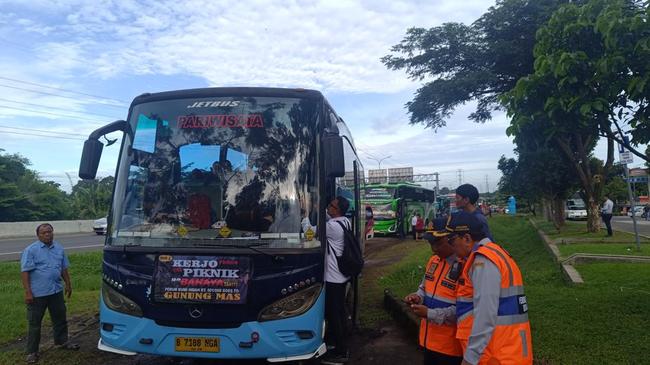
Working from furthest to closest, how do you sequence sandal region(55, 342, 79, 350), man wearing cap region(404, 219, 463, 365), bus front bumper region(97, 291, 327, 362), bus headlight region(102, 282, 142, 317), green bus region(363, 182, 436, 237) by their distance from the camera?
1. green bus region(363, 182, 436, 237)
2. sandal region(55, 342, 79, 350)
3. bus headlight region(102, 282, 142, 317)
4. bus front bumper region(97, 291, 327, 362)
5. man wearing cap region(404, 219, 463, 365)

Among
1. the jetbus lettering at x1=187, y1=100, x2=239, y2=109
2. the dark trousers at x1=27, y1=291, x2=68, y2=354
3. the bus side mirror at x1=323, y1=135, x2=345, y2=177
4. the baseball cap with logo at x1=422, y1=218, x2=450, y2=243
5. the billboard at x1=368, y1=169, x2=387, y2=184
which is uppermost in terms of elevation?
the billboard at x1=368, y1=169, x2=387, y2=184

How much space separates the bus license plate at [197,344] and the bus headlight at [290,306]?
1.56 feet

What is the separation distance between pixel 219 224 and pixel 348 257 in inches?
63.1

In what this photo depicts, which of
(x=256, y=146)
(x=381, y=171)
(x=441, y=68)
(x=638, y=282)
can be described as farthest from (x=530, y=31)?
(x=381, y=171)

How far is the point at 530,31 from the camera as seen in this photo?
17.8 metres

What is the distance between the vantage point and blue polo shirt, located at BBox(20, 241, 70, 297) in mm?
6348

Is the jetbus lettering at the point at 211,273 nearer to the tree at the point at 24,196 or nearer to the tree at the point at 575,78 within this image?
the tree at the point at 575,78

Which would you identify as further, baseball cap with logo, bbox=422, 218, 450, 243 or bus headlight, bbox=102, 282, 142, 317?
bus headlight, bbox=102, 282, 142, 317

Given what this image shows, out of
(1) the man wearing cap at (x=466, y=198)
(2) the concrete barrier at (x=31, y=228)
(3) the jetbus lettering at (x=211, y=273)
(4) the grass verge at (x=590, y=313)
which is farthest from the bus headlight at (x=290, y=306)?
(2) the concrete barrier at (x=31, y=228)

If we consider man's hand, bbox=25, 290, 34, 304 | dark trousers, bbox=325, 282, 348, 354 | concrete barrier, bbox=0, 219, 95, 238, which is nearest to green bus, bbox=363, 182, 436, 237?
dark trousers, bbox=325, 282, 348, 354

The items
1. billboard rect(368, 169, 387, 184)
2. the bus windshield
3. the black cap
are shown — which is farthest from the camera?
billboard rect(368, 169, 387, 184)

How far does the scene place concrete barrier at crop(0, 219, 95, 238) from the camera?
3048 cm

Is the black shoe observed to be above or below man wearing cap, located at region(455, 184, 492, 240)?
below

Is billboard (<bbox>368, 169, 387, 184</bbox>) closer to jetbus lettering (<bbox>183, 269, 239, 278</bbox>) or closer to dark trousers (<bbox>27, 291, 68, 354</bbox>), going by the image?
dark trousers (<bbox>27, 291, 68, 354</bbox>)
